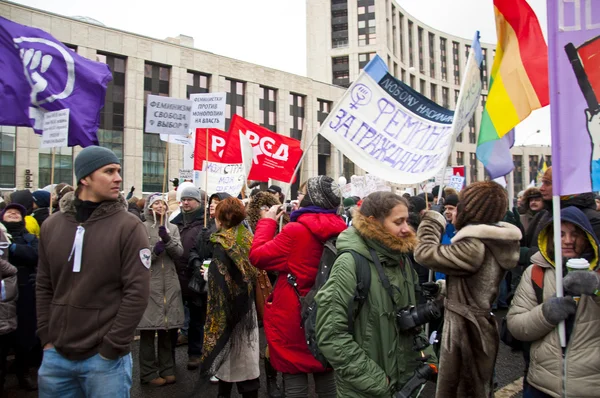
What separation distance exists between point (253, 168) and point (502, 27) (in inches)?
239

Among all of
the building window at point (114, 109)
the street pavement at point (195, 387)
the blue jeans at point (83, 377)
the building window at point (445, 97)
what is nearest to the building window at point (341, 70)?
the building window at point (445, 97)

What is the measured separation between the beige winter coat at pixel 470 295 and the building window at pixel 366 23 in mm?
58468

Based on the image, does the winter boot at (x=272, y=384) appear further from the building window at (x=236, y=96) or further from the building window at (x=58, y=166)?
the building window at (x=236, y=96)

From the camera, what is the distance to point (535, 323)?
2.60m

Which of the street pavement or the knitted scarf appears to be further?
the street pavement

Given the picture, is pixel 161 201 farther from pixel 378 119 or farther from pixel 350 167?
pixel 350 167

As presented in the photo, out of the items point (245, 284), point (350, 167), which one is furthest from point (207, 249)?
point (350, 167)

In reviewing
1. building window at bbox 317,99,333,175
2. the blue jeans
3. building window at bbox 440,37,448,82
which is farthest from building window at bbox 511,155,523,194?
the blue jeans

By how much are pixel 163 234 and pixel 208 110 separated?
3.87 metres

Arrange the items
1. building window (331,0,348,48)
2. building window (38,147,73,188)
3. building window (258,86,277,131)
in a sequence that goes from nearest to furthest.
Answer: building window (38,147,73,188)
building window (258,86,277,131)
building window (331,0,348,48)

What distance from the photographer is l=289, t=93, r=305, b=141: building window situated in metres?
44.8

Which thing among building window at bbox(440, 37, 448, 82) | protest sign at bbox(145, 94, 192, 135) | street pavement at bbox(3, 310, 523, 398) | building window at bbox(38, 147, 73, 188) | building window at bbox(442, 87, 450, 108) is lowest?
street pavement at bbox(3, 310, 523, 398)

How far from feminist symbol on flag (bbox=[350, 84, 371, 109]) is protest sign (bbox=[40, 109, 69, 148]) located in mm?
3364

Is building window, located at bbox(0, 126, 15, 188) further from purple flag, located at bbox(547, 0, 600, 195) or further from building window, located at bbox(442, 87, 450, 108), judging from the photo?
building window, located at bbox(442, 87, 450, 108)
